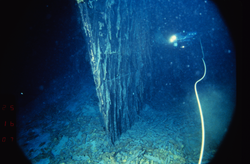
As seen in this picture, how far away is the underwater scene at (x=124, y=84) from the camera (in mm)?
2109

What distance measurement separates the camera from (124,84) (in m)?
2.52

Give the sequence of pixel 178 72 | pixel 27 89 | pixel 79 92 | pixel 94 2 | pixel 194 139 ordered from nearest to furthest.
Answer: pixel 94 2 → pixel 194 139 → pixel 79 92 → pixel 178 72 → pixel 27 89

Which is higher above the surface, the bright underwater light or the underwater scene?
the bright underwater light

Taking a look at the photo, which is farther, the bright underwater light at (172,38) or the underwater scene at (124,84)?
the bright underwater light at (172,38)

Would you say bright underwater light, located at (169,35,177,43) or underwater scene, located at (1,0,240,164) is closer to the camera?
underwater scene, located at (1,0,240,164)

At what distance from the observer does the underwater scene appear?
2.11 m

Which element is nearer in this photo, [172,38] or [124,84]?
[124,84]

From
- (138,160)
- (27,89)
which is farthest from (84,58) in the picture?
(138,160)

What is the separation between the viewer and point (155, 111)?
134 inches

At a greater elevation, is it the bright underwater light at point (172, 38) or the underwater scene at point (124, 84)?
the bright underwater light at point (172, 38)

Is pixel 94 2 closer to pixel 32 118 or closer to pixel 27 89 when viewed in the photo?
pixel 32 118

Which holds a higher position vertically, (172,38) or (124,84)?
(172,38)

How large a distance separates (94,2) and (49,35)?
5844mm

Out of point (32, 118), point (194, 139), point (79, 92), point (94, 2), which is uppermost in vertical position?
point (94, 2)
